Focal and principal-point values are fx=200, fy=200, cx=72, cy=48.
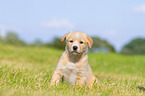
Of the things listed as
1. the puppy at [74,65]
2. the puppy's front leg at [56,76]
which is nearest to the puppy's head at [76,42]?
the puppy at [74,65]

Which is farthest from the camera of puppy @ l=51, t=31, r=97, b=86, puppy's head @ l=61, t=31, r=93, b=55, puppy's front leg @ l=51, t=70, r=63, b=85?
puppy's front leg @ l=51, t=70, r=63, b=85

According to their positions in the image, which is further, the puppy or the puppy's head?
the puppy

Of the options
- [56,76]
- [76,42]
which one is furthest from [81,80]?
[76,42]

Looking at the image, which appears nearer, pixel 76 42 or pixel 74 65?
pixel 76 42

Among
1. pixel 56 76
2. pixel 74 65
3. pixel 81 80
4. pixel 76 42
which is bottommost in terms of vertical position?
pixel 81 80

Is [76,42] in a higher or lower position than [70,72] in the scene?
higher

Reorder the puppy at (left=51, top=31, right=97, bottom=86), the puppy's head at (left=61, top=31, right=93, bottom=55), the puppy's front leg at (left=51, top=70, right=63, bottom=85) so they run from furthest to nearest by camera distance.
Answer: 1. the puppy's front leg at (left=51, top=70, right=63, bottom=85)
2. the puppy at (left=51, top=31, right=97, bottom=86)
3. the puppy's head at (left=61, top=31, right=93, bottom=55)

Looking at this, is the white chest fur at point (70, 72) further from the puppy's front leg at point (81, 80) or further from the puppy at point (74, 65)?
the puppy's front leg at point (81, 80)

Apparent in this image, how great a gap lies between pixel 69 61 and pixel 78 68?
0.28 metres

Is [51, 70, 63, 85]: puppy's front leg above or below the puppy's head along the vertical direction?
below

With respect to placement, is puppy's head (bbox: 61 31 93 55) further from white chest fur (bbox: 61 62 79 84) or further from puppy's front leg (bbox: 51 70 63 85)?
puppy's front leg (bbox: 51 70 63 85)

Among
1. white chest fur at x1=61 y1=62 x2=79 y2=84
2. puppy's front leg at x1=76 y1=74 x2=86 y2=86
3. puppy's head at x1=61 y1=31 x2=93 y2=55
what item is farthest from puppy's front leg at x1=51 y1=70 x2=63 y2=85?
puppy's head at x1=61 y1=31 x2=93 y2=55

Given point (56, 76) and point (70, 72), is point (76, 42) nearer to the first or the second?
point (70, 72)

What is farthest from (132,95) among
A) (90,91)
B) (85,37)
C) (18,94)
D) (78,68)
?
(18,94)
